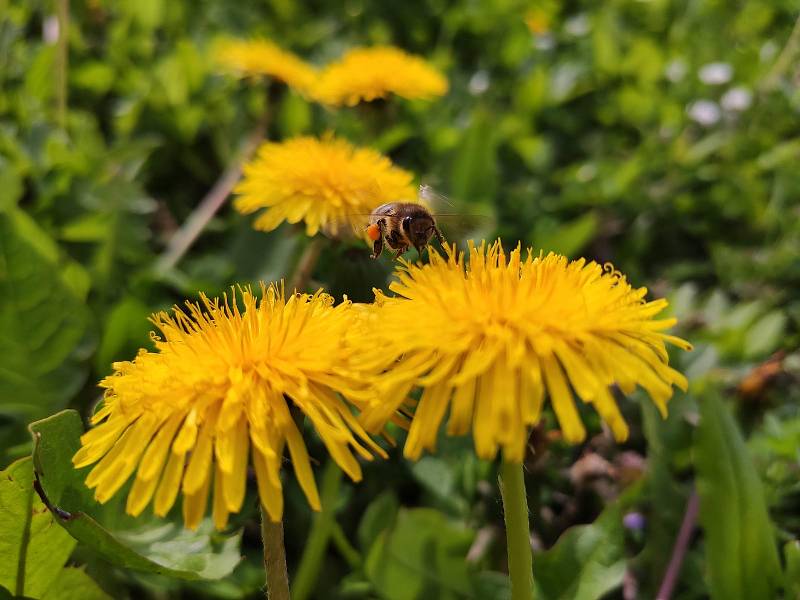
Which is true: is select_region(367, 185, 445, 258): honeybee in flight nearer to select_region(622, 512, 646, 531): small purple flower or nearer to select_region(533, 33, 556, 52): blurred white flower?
select_region(622, 512, 646, 531): small purple flower

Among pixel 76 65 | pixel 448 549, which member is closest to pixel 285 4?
pixel 76 65

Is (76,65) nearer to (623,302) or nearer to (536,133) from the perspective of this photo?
(536,133)

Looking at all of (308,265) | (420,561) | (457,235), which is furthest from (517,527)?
(308,265)

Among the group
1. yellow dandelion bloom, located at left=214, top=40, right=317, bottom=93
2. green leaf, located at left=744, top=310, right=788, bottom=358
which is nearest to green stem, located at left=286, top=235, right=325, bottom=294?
yellow dandelion bloom, located at left=214, top=40, right=317, bottom=93

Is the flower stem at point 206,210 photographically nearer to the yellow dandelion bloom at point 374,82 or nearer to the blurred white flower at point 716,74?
Answer: the yellow dandelion bloom at point 374,82

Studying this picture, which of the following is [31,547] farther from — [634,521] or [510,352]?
[634,521]

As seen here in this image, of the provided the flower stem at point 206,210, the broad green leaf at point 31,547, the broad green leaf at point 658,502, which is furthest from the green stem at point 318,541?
the flower stem at point 206,210
